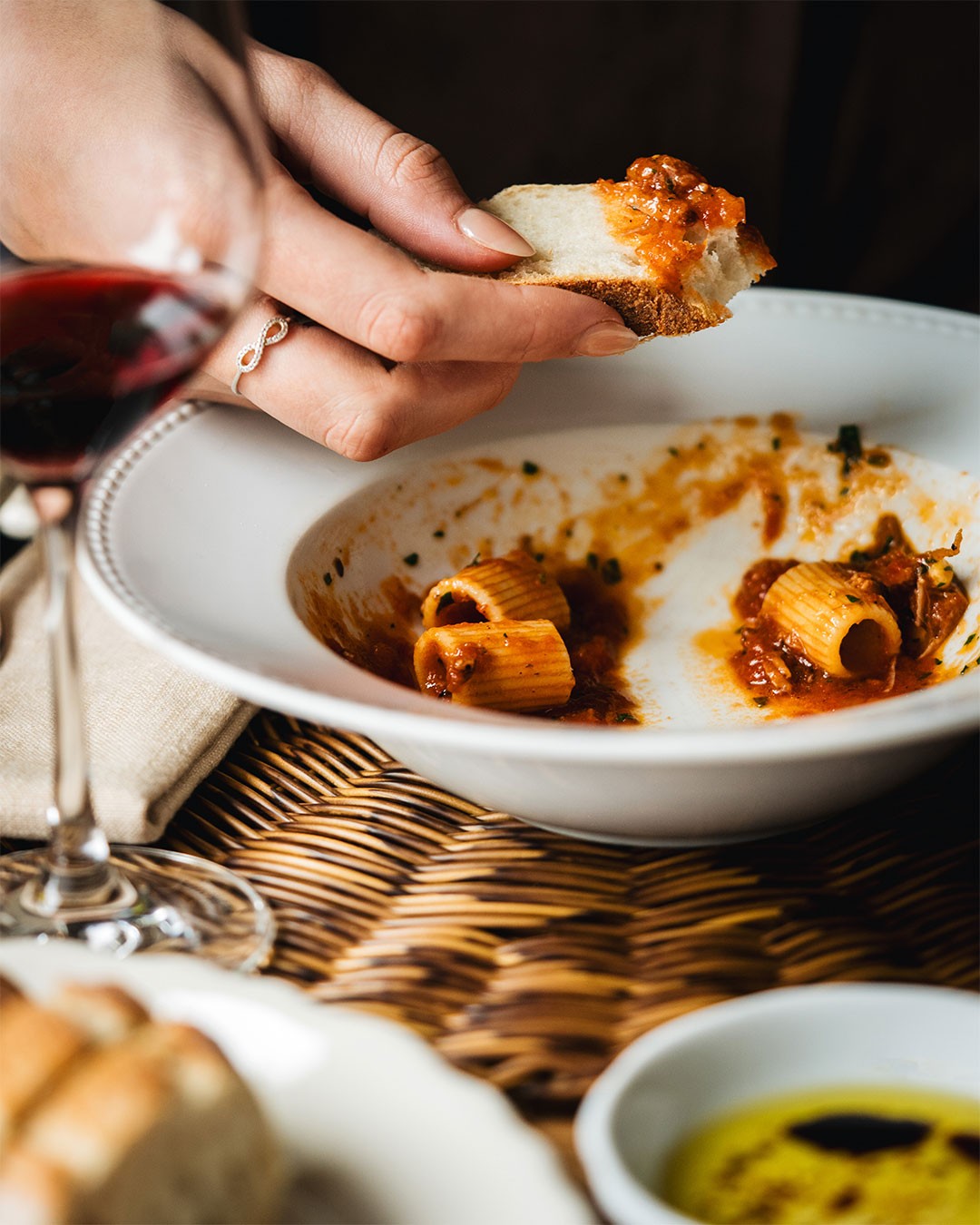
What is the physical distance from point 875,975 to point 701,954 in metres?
0.11

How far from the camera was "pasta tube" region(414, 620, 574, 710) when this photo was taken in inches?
46.9

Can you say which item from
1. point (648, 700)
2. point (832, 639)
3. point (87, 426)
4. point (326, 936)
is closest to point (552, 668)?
point (648, 700)

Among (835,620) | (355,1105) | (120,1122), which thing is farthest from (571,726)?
(835,620)

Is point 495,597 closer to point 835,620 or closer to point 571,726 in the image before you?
point 835,620

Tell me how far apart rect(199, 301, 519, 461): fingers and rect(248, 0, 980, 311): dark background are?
1.01 m

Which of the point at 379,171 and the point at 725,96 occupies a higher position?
the point at 725,96

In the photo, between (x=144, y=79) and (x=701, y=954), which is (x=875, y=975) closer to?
(x=701, y=954)

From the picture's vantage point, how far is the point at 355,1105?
66cm

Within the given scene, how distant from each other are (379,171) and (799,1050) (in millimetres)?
897

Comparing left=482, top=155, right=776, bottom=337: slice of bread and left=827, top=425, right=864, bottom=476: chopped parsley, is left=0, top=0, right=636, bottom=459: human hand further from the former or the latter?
left=827, top=425, right=864, bottom=476: chopped parsley

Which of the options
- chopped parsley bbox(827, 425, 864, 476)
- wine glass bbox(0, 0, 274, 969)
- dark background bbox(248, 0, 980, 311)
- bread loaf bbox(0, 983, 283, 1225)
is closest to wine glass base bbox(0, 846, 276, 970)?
wine glass bbox(0, 0, 274, 969)

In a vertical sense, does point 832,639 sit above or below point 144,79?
below

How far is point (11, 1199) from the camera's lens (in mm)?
519

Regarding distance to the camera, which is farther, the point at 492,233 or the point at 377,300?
the point at 492,233
